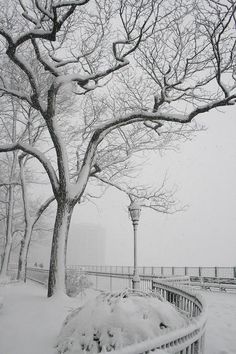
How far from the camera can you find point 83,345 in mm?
4969

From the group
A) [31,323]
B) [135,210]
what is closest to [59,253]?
[31,323]

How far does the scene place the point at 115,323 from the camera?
491cm

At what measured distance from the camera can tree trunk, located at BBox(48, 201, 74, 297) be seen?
11.1 metres

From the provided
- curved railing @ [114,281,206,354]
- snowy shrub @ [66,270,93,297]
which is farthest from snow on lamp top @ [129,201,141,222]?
curved railing @ [114,281,206,354]

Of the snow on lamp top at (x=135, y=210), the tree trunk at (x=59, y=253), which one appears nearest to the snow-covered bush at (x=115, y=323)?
the tree trunk at (x=59, y=253)

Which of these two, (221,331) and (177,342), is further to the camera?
(221,331)

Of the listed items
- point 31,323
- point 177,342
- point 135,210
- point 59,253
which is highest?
point 135,210

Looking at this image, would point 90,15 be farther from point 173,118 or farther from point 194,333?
point 194,333

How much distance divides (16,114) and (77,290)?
1261 centimetres

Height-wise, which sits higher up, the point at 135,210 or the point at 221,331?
the point at 135,210

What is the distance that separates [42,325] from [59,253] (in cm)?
375

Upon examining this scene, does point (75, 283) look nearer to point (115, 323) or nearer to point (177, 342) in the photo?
point (115, 323)

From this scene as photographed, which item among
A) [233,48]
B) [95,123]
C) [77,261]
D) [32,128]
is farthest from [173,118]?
[77,261]

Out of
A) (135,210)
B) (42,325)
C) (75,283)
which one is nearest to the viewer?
(42,325)
